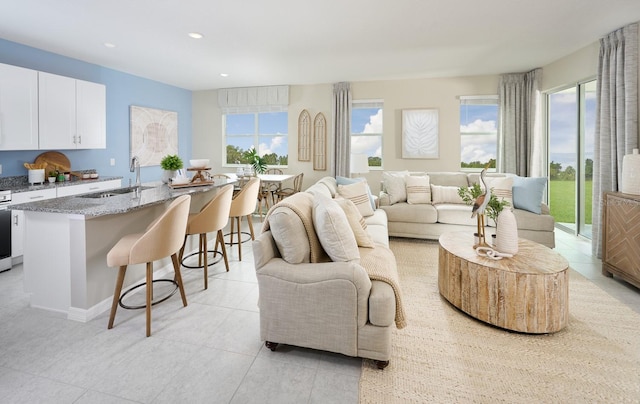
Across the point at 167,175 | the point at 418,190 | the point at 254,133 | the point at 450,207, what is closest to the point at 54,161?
the point at 167,175

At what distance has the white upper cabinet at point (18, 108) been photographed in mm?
3766

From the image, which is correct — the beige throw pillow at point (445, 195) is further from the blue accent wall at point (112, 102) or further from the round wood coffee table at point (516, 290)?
the blue accent wall at point (112, 102)

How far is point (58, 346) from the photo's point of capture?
2.16m

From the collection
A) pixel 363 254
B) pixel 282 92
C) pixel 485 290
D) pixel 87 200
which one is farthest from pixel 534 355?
pixel 282 92

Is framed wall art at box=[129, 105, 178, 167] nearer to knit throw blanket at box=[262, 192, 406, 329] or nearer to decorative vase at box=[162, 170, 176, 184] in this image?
decorative vase at box=[162, 170, 176, 184]

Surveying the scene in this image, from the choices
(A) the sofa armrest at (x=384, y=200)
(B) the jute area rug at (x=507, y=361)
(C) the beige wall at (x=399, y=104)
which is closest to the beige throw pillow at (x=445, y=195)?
(A) the sofa armrest at (x=384, y=200)

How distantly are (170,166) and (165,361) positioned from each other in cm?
226

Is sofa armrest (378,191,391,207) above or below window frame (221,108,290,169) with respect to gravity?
below

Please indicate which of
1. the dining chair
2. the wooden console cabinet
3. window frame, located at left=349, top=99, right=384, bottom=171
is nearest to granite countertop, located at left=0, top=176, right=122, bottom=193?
the dining chair

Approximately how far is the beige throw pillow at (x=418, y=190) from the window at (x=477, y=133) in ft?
5.74

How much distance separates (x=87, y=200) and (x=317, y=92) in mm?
5036

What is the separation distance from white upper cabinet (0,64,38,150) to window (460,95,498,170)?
650cm

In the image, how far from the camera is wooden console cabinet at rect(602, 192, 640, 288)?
301 cm

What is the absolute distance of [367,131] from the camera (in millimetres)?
6844
